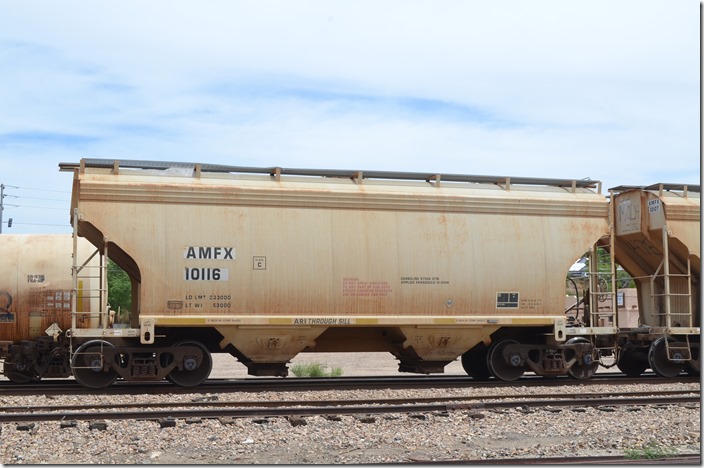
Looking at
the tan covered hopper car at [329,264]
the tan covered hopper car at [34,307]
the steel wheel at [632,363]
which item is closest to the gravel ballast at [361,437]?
the tan covered hopper car at [329,264]

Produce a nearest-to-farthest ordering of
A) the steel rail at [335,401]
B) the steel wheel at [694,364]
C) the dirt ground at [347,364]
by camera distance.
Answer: the steel rail at [335,401]
the steel wheel at [694,364]
the dirt ground at [347,364]

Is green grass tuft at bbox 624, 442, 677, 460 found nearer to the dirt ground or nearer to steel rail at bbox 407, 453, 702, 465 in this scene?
steel rail at bbox 407, 453, 702, 465

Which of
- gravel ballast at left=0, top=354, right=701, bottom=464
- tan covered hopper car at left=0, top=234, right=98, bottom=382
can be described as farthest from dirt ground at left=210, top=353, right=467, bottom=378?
gravel ballast at left=0, top=354, right=701, bottom=464

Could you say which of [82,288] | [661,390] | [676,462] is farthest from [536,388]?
[82,288]

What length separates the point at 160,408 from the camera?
37.3ft

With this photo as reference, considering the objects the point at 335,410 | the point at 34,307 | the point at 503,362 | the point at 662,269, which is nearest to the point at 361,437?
the point at 335,410

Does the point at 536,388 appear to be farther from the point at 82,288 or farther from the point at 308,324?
the point at 82,288

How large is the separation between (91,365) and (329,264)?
4428 millimetres

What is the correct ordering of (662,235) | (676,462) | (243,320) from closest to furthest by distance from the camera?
(676,462), (243,320), (662,235)

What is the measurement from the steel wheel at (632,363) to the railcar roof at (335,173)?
3718 mm

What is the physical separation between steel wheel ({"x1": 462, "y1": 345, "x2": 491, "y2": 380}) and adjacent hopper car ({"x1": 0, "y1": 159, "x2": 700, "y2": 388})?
0.04m

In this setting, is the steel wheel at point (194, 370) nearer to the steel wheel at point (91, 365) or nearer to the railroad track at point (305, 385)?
the railroad track at point (305, 385)

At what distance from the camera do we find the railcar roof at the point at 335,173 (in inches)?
544

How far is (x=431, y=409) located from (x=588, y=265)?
671cm
